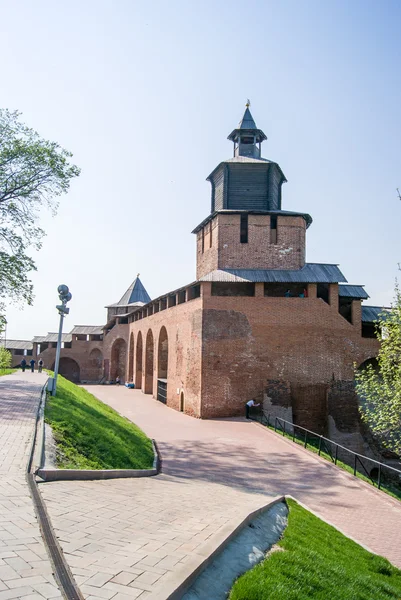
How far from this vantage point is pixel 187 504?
658 centimetres

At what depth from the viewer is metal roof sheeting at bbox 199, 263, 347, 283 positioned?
20.9m

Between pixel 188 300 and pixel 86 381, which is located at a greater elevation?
pixel 188 300

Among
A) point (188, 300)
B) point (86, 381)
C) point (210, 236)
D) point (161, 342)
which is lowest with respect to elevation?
point (86, 381)

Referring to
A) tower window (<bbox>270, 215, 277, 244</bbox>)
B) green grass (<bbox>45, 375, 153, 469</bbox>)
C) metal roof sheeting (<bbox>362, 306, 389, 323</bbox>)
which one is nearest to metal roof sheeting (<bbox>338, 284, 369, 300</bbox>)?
metal roof sheeting (<bbox>362, 306, 389, 323</bbox>)

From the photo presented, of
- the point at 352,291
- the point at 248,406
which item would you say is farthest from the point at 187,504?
the point at 352,291

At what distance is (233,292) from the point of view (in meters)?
22.3

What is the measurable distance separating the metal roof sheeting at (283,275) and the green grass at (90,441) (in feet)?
31.9

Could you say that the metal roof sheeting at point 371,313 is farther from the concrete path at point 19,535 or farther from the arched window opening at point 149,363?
the concrete path at point 19,535

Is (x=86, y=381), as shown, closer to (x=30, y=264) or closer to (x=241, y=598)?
(x=30, y=264)

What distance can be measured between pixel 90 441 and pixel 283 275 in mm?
14001

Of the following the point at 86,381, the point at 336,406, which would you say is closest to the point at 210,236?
the point at 336,406

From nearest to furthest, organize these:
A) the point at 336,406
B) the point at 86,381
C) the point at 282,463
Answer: the point at 282,463 < the point at 336,406 < the point at 86,381

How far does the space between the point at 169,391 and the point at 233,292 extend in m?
6.81

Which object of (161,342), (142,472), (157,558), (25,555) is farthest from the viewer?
(161,342)
